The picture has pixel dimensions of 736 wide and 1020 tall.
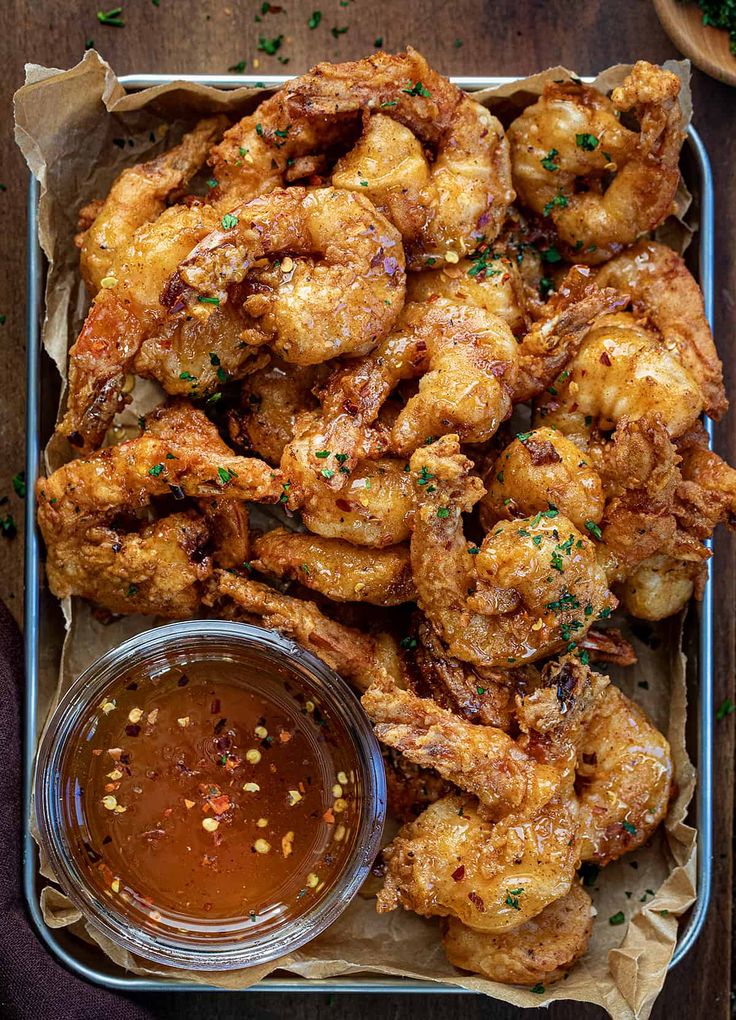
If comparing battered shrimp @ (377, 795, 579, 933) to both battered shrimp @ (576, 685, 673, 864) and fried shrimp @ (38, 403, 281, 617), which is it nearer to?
battered shrimp @ (576, 685, 673, 864)

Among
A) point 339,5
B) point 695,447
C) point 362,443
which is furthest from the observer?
point 339,5

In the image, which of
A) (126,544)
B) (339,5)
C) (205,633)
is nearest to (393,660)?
(205,633)

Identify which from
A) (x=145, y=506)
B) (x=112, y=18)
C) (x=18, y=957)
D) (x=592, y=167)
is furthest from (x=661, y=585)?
(x=112, y=18)

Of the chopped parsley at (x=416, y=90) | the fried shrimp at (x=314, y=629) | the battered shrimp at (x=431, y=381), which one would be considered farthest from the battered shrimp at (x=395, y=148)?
the fried shrimp at (x=314, y=629)

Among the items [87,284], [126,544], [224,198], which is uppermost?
[224,198]

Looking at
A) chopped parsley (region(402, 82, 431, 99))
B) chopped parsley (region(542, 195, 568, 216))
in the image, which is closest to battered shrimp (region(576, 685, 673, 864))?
chopped parsley (region(542, 195, 568, 216))

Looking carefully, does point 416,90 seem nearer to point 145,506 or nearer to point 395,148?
point 395,148

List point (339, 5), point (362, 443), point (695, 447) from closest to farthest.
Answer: point (362, 443)
point (695, 447)
point (339, 5)

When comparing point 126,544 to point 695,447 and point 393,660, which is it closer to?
point 393,660
